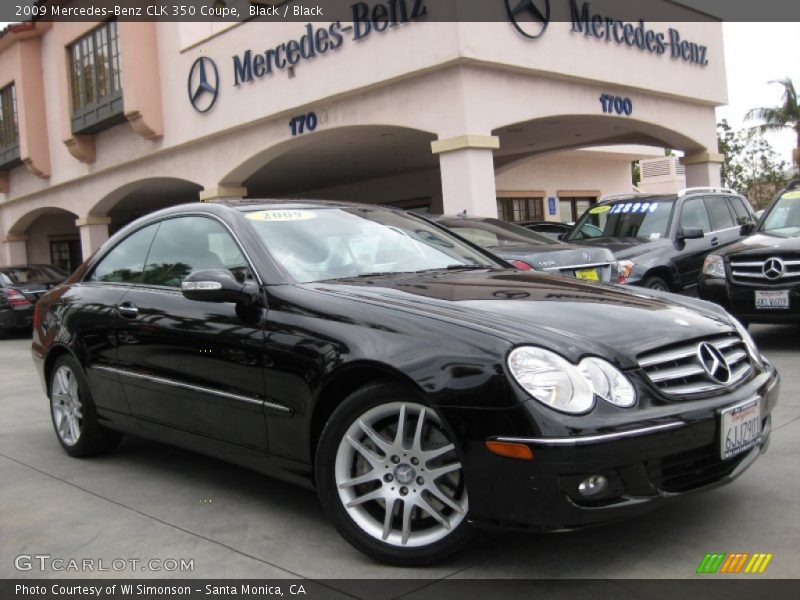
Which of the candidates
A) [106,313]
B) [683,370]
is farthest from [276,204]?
[683,370]

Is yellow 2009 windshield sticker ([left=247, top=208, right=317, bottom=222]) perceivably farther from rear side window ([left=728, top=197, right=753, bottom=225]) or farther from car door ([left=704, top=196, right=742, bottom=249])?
rear side window ([left=728, top=197, right=753, bottom=225])

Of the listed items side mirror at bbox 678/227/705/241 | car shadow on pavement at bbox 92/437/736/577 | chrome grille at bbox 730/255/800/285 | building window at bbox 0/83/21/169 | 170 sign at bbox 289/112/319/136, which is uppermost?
building window at bbox 0/83/21/169

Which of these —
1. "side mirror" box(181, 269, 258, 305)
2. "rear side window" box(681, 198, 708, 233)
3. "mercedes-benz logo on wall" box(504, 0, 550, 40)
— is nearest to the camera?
"side mirror" box(181, 269, 258, 305)

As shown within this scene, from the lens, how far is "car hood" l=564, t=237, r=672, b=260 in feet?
32.3

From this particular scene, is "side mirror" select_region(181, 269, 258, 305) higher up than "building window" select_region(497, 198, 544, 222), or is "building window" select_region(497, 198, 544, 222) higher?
"building window" select_region(497, 198, 544, 222)

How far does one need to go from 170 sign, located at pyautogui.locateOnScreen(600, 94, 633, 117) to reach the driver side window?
14.9 ft

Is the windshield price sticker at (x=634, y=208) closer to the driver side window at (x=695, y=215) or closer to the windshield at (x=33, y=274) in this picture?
the driver side window at (x=695, y=215)

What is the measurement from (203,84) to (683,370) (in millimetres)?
15043

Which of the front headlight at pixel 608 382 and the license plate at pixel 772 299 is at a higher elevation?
the front headlight at pixel 608 382

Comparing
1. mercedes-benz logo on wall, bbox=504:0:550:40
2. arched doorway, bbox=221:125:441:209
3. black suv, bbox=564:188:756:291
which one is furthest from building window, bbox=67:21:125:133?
black suv, bbox=564:188:756:291

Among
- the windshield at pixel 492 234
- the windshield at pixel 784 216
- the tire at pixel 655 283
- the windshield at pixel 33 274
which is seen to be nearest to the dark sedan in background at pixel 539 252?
the windshield at pixel 492 234

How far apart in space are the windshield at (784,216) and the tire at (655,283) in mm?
1404

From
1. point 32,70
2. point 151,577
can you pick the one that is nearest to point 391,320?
point 151,577

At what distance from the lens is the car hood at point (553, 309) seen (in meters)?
3.10
